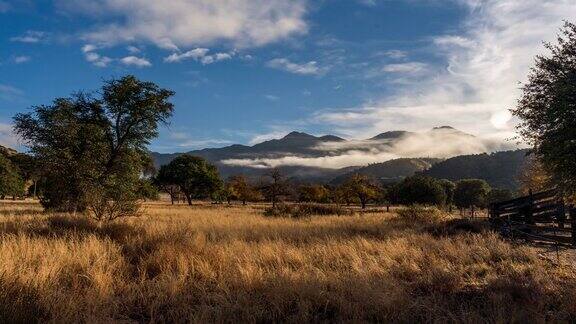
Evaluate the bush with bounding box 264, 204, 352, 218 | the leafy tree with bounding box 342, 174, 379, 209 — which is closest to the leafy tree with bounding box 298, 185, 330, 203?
the leafy tree with bounding box 342, 174, 379, 209

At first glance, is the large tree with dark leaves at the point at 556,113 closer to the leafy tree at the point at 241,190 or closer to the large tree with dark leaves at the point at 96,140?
the large tree with dark leaves at the point at 96,140

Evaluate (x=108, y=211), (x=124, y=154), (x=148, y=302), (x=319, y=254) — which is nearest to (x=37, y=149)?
(x=124, y=154)

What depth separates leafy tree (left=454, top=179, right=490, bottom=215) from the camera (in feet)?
359

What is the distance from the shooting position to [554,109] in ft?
38.0

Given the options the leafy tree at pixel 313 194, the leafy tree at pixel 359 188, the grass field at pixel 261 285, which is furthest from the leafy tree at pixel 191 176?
the grass field at pixel 261 285

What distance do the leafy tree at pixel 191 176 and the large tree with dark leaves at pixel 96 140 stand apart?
52.2 m

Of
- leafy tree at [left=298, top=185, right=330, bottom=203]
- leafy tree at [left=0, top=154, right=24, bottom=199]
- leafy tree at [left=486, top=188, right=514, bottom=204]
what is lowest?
leafy tree at [left=486, top=188, right=514, bottom=204]

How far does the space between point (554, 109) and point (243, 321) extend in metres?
9.46

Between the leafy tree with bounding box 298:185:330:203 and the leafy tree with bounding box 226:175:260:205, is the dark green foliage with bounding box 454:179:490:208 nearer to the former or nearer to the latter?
the leafy tree with bounding box 298:185:330:203

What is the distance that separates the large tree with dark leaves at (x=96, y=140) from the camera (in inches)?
1083

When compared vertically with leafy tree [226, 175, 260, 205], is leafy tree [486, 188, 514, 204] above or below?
below

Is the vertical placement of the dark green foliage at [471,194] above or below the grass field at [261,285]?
below

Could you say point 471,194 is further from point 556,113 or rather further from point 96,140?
point 556,113

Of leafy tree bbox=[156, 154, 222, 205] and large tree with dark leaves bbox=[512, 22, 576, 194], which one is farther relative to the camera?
leafy tree bbox=[156, 154, 222, 205]
